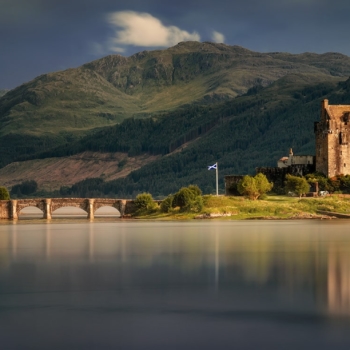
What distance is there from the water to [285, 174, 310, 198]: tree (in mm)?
54732

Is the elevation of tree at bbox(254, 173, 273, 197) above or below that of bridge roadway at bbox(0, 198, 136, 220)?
above

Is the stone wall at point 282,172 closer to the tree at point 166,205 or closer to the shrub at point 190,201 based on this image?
the shrub at point 190,201

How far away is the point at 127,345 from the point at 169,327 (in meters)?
4.49

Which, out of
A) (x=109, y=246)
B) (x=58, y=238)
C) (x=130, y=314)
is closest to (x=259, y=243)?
(x=109, y=246)

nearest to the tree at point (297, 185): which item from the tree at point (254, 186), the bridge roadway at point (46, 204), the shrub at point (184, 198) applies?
the tree at point (254, 186)

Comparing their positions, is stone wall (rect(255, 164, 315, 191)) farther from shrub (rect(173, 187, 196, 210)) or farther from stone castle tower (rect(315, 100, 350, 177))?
shrub (rect(173, 187, 196, 210))

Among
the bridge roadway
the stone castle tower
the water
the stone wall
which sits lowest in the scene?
the water

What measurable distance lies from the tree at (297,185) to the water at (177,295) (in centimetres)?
5473

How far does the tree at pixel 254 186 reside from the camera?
504 ft

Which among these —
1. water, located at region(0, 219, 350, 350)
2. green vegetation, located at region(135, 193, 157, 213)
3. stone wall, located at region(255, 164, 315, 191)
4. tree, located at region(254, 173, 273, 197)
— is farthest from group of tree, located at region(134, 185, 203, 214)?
water, located at region(0, 219, 350, 350)

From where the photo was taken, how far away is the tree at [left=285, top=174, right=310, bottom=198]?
152 metres

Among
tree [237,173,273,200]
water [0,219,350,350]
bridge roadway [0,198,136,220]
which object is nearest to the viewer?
water [0,219,350,350]

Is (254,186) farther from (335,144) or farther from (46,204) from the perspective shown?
(46,204)

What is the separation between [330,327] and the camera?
4228 centimetres
